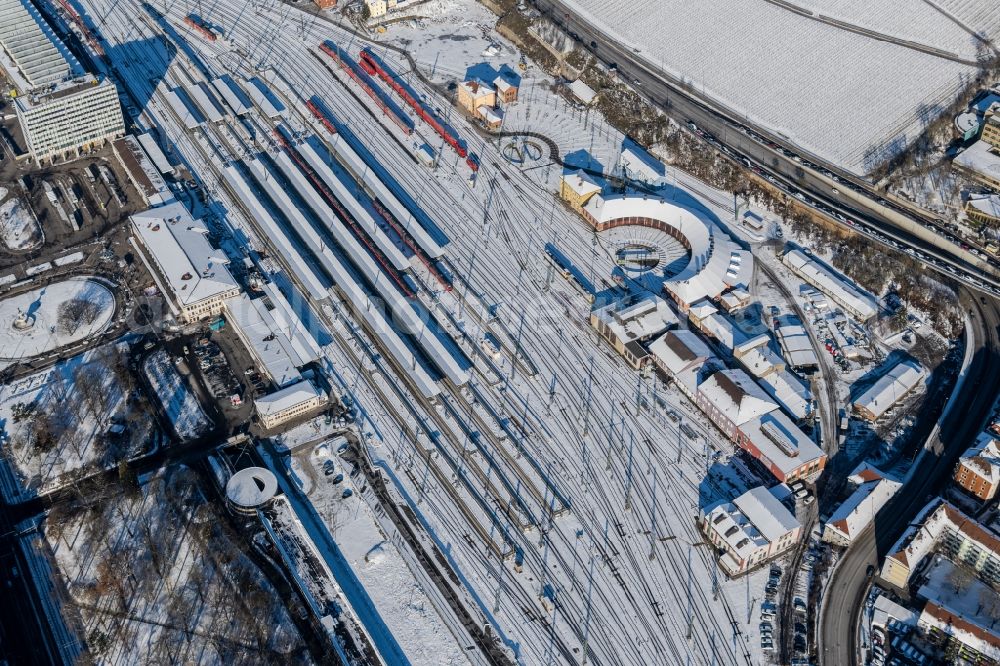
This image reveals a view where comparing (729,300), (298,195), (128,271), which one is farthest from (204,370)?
(729,300)

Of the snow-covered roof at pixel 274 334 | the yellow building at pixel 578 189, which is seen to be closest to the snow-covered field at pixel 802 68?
the yellow building at pixel 578 189

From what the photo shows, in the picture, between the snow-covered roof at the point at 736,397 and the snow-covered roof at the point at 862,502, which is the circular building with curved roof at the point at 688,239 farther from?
the snow-covered roof at the point at 862,502

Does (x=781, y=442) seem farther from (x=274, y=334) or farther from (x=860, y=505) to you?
(x=274, y=334)

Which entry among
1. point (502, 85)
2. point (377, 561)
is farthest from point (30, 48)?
point (377, 561)

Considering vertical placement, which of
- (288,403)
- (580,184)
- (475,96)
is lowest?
(288,403)

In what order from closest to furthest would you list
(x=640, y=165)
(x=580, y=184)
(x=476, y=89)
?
(x=580, y=184) < (x=640, y=165) < (x=476, y=89)

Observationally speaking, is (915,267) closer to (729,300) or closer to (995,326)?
(995,326)

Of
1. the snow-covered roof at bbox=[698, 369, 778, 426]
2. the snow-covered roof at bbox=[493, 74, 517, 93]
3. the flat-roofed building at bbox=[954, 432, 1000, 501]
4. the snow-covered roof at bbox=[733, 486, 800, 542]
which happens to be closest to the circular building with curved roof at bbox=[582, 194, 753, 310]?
the snow-covered roof at bbox=[698, 369, 778, 426]

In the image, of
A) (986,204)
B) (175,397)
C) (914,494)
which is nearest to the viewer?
(914,494)
